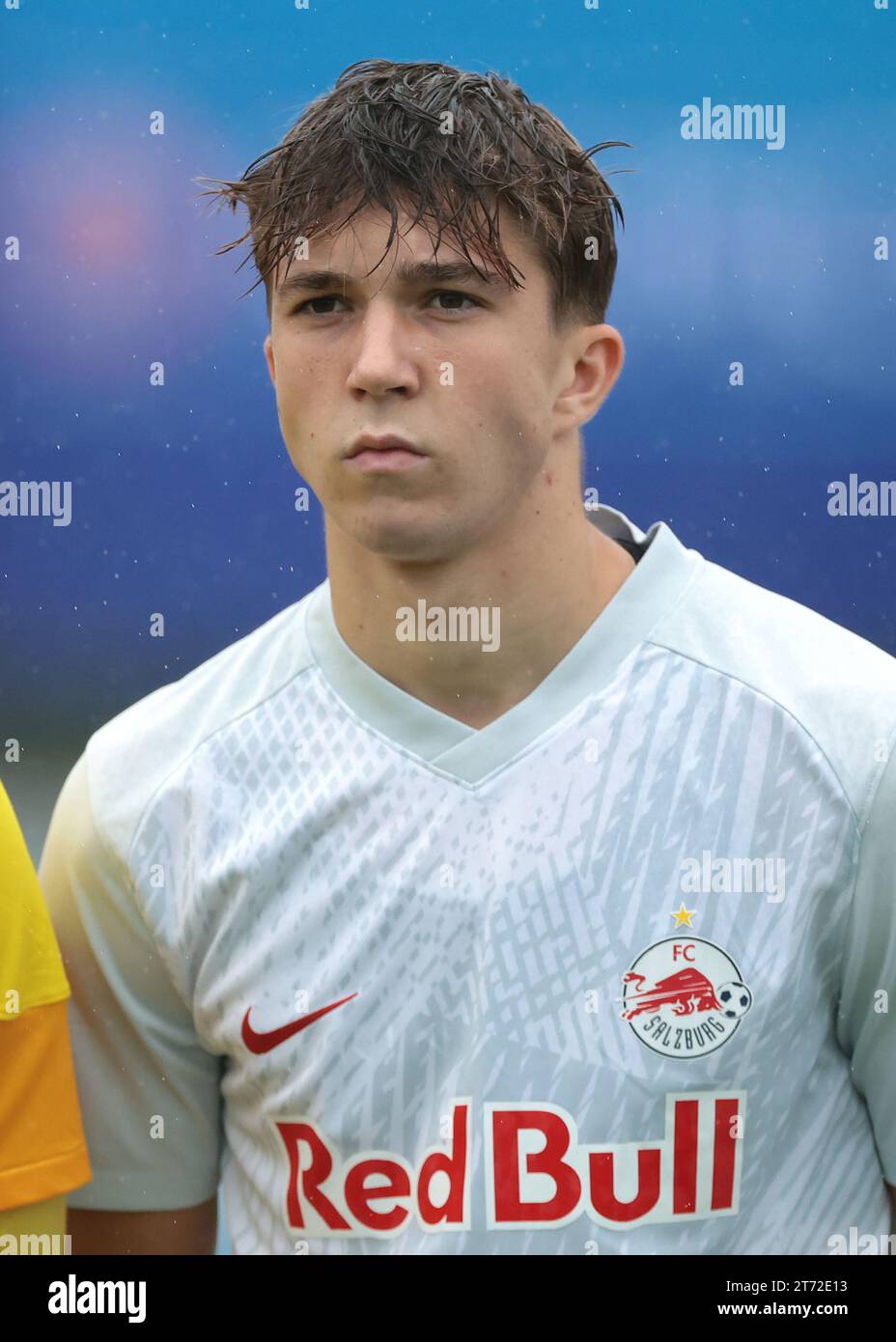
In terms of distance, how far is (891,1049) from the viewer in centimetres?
162

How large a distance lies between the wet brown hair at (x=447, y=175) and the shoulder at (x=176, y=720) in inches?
15.9

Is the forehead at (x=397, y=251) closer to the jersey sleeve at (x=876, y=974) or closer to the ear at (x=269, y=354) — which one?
the ear at (x=269, y=354)

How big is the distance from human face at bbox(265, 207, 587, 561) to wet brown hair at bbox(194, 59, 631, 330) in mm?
27

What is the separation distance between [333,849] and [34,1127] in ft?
1.45

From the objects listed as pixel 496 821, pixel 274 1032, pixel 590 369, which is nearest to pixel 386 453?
pixel 590 369

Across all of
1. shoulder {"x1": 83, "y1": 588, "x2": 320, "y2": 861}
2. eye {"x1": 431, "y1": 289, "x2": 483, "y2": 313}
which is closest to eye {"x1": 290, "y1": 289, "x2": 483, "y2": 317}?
eye {"x1": 431, "y1": 289, "x2": 483, "y2": 313}

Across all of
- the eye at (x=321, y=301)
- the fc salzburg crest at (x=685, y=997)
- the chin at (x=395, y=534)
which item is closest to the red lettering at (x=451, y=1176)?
the fc salzburg crest at (x=685, y=997)

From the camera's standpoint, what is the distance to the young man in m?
1.57

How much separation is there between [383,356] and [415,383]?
4 centimetres

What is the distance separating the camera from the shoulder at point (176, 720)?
171 centimetres

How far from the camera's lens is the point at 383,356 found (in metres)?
1.53
